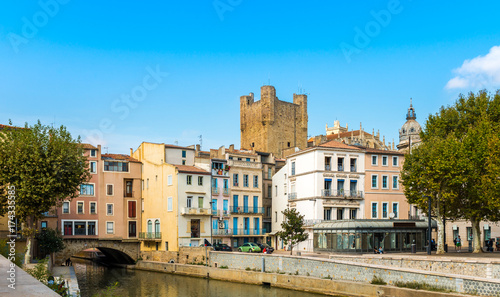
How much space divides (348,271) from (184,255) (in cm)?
2358

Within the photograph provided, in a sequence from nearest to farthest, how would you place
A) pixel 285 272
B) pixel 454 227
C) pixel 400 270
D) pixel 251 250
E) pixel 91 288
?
pixel 400 270 → pixel 285 272 → pixel 91 288 → pixel 251 250 → pixel 454 227

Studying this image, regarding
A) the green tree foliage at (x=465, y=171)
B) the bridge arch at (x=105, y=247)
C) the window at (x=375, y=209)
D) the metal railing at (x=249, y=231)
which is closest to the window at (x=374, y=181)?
the window at (x=375, y=209)

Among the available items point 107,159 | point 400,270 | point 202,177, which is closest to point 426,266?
point 400,270

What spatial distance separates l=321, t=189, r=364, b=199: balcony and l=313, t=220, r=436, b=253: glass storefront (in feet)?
18.1

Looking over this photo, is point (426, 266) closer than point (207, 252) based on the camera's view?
Yes

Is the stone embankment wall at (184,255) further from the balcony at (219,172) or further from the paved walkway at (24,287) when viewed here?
the paved walkway at (24,287)

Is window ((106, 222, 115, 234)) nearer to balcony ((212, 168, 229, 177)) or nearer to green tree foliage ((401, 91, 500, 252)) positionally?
balcony ((212, 168, 229, 177))

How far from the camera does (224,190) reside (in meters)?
63.2

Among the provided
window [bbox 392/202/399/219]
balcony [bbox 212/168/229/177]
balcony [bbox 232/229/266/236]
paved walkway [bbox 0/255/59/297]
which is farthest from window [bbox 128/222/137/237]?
paved walkway [bbox 0/255/59/297]

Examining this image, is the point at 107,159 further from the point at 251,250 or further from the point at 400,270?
the point at 400,270

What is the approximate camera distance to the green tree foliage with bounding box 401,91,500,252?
4422cm

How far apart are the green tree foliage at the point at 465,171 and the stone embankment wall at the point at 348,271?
14565 millimetres

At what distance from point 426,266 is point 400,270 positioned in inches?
135

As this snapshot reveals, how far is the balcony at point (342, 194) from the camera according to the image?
59.1 m
